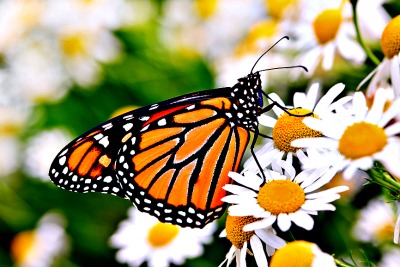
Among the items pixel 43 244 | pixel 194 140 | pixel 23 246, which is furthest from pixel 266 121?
pixel 23 246

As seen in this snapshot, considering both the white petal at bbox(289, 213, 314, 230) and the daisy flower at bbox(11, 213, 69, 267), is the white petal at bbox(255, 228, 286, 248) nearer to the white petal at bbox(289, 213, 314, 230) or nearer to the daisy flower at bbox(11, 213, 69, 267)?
the white petal at bbox(289, 213, 314, 230)

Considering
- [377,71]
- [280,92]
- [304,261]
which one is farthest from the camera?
[280,92]

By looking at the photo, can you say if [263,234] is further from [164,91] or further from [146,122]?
[164,91]

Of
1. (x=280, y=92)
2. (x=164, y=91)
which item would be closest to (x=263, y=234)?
(x=280, y=92)

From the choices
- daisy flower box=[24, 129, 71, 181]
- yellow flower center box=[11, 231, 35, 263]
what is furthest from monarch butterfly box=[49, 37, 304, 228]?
daisy flower box=[24, 129, 71, 181]

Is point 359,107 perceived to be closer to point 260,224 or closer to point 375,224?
point 260,224

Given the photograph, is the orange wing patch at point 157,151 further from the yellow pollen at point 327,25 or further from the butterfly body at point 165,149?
the yellow pollen at point 327,25

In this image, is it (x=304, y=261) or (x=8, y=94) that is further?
(x=8, y=94)
